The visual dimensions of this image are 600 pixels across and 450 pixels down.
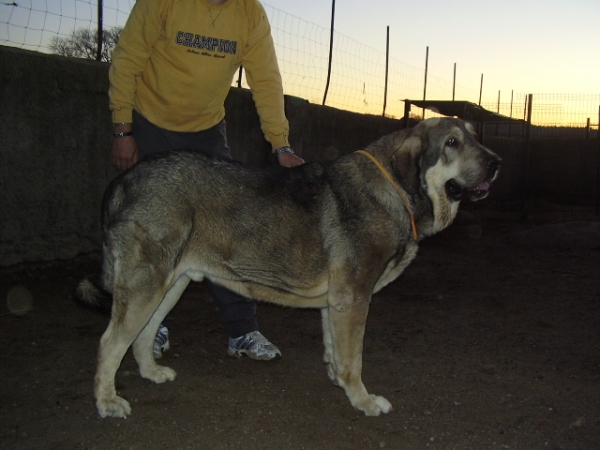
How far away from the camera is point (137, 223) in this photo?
3213mm

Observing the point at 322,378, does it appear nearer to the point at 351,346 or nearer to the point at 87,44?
the point at 351,346

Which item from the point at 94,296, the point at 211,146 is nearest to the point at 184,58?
the point at 211,146

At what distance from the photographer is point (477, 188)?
3486 mm

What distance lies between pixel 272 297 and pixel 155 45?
6.02ft

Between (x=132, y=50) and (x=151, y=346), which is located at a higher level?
(x=132, y=50)

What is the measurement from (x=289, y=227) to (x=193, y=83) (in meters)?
1.27

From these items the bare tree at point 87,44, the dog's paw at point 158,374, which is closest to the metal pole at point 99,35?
the bare tree at point 87,44

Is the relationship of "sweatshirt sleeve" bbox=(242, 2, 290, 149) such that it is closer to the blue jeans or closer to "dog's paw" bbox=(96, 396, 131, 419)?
the blue jeans

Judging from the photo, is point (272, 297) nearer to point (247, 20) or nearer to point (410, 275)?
point (247, 20)

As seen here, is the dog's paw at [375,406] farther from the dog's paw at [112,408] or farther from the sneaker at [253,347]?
the dog's paw at [112,408]

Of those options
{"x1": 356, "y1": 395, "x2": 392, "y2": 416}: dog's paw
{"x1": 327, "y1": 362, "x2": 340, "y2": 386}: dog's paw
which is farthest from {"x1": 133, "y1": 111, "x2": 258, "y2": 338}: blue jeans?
{"x1": 356, "y1": 395, "x2": 392, "y2": 416}: dog's paw

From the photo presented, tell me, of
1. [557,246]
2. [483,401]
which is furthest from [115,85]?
[557,246]

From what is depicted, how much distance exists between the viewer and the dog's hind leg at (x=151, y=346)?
3791 millimetres

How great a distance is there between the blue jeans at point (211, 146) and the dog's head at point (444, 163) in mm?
1291
